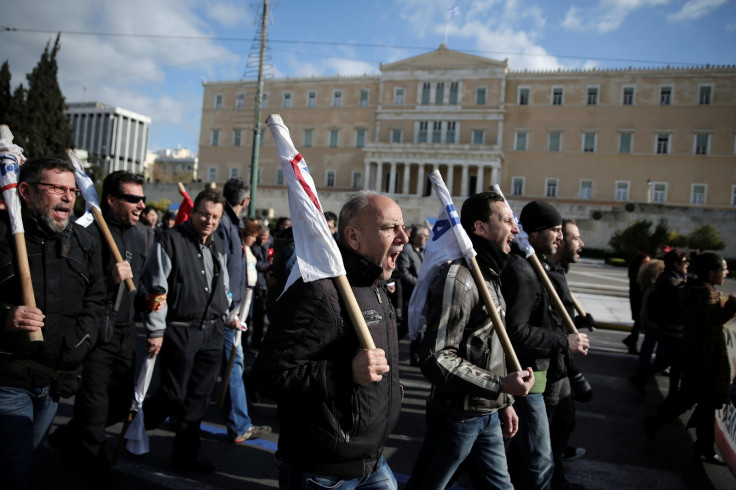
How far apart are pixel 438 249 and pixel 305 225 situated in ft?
3.42

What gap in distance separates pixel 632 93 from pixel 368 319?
181ft

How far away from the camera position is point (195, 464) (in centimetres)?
383

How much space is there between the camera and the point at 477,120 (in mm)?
52688

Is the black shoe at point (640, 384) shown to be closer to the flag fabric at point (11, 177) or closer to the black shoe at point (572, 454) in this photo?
the black shoe at point (572, 454)

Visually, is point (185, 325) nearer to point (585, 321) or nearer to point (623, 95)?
point (585, 321)

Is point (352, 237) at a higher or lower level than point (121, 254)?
higher

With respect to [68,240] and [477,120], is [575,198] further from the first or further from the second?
[68,240]

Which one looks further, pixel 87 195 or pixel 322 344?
pixel 87 195

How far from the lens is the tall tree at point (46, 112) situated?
28.6m

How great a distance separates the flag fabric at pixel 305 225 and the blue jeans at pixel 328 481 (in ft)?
2.34

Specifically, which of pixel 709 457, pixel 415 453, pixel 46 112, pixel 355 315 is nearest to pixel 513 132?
pixel 46 112

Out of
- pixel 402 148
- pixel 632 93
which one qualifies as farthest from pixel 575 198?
pixel 402 148

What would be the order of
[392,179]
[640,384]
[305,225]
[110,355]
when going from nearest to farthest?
[305,225]
[110,355]
[640,384]
[392,179]

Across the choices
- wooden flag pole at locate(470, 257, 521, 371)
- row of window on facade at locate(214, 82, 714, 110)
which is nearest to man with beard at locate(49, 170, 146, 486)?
wooden flag pole at locate(470, 257, 521, 371)
